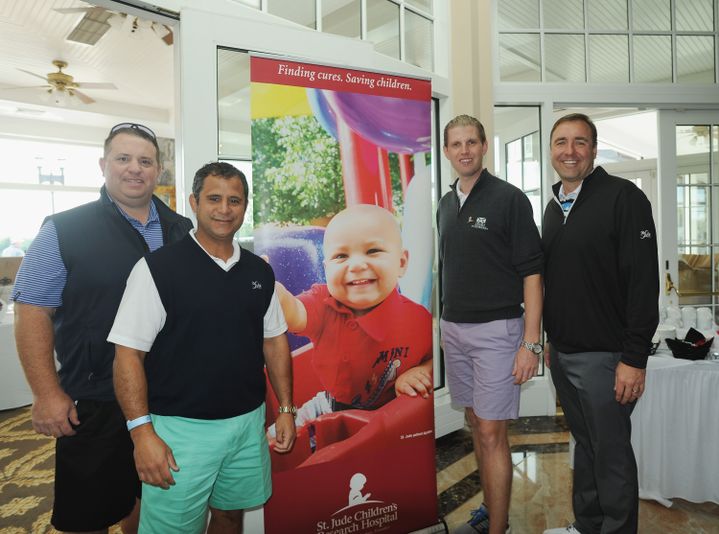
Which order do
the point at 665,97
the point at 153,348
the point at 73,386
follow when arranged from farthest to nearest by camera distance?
the point at 665,97
the point at 73,386
the point at 153,348

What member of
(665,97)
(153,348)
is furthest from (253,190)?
(665,97)

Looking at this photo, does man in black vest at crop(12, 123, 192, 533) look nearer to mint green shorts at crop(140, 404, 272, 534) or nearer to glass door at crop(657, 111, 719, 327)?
mint green shorts at crop(140, 404, 272, 534)

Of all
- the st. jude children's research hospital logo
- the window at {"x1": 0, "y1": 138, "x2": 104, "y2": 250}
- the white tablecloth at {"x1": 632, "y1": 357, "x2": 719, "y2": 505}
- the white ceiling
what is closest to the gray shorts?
the st. jude children's research hospital logo

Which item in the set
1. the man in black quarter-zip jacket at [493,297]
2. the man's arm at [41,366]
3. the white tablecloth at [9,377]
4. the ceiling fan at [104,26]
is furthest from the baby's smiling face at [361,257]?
the white tablecloth at [9,377]

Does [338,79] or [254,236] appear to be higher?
[338,79]

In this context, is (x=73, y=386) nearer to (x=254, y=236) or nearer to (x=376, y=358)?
(x=254, y=236)

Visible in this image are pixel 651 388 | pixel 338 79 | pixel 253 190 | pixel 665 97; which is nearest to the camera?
pixel 253 190

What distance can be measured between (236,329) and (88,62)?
20.8ft

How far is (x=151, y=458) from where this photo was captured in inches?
48.6

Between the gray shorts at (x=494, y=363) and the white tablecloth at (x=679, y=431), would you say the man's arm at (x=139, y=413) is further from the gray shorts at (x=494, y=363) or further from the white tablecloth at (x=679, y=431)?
the white tablecloth at (x=679, y=431)

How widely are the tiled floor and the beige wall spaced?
183 cm

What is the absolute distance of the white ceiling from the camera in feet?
15.9

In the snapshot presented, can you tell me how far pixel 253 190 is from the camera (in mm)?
1696

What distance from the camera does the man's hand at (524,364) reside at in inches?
71.3
